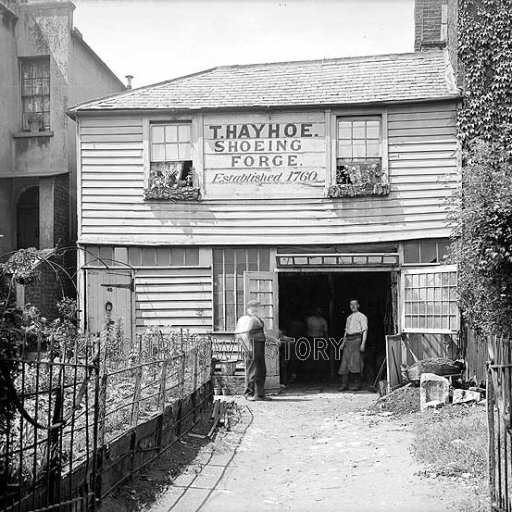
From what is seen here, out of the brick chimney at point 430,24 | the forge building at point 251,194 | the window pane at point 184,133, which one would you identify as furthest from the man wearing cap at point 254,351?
the brick chimney at point 430,24

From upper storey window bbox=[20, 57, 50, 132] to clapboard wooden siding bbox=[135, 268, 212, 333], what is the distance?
242 inches

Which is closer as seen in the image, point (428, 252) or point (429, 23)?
point (428, 252)

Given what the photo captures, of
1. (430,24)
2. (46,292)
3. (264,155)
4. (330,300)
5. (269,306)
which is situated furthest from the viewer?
(430,24)

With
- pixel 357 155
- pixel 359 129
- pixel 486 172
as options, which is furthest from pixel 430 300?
pixel 359 129

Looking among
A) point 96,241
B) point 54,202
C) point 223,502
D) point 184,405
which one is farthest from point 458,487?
point 54,202

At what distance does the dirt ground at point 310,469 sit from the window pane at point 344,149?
5521mm

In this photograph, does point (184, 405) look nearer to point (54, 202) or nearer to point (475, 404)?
point (475, 404)

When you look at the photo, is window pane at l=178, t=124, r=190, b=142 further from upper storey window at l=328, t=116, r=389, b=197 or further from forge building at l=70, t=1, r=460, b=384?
upper storey window at l=328, t=116, r=389, b=197

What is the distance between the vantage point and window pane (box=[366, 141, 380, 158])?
1498cm

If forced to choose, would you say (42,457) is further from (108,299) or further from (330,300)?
(330,300)

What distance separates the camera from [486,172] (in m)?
11.0

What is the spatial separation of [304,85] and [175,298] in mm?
5707

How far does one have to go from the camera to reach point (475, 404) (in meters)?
10.7

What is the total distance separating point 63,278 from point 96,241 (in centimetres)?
280
